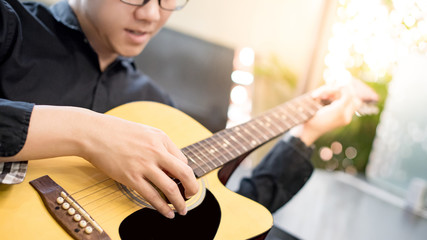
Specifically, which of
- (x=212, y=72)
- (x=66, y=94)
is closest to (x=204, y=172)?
(x=66, y=94)

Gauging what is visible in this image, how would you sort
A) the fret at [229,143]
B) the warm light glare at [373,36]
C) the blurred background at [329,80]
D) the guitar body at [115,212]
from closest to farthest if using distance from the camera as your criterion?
the guitar body at [115,212]
the fret at [229,143]
the blurred background at [329,80]
the warm light glare at [373,36]

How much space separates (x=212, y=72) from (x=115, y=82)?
91 cm

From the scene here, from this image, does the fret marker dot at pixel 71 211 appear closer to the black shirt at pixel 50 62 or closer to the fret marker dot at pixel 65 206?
the fret marker dot at pixel 65 206

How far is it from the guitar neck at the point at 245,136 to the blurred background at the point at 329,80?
230 mm

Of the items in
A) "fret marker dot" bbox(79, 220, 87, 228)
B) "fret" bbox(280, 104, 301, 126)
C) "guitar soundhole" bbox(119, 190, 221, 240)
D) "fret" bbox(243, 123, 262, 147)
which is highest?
"fret" bbox(280, 104, 301, 126)

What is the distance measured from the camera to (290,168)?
3.23 ft

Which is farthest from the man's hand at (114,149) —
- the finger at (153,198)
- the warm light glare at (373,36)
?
the warm light glare at (373,36)

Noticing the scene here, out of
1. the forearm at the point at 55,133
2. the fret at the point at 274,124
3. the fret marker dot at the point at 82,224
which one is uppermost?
the forearm at the point at 55,133

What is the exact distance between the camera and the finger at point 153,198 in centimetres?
58

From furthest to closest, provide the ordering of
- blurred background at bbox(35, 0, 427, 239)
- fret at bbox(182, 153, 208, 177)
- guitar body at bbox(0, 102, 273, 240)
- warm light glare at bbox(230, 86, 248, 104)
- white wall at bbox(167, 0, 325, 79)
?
warm light glare at bbox(230, 86, 248, 104)
white wall at bbox(167, 0, 325, 79)
blurred background at bbox(35, 0, 427, 239)
fret at bbox(182, 153, 208, 177)
guitar body at bbox(0, 102, 273, 240)

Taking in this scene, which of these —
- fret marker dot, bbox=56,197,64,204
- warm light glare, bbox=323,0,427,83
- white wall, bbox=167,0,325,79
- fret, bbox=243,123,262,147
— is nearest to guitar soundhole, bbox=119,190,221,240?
fret marker dot, bbox=56,197,64,204

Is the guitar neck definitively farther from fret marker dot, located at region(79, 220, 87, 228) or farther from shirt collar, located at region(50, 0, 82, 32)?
shirt collar, located at region(50, 0, 82, 32)

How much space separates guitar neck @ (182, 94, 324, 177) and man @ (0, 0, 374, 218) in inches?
2.1

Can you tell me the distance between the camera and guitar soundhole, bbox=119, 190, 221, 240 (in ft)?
1.90
